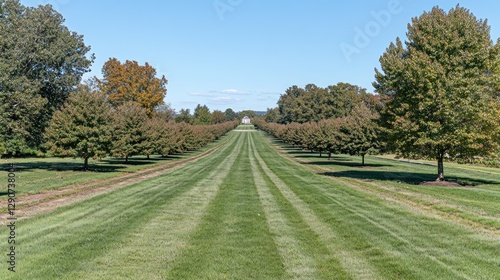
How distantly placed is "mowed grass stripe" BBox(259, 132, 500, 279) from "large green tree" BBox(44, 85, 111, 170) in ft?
70.2

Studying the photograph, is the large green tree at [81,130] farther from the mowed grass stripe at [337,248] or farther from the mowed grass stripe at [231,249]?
the mowed grass stripe at [337,248]

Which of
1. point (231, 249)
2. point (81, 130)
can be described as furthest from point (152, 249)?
point (81, 130)

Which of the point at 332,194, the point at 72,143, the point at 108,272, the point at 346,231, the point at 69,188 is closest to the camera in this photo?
the point at 108,272

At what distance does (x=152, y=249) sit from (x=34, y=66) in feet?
112

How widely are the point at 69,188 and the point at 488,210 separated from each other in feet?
66.3

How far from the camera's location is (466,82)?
23578 mm

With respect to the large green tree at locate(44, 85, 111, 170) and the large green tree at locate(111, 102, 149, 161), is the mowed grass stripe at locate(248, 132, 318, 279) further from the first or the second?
the large green tree at locate(111, 102, 149, 161)

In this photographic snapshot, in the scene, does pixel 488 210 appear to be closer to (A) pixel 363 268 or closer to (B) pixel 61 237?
(A) pixel 363 268

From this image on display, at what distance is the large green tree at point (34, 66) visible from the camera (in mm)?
32719

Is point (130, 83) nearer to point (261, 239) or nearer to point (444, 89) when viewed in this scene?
point (444, 89)

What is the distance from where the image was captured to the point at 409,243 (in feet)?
35.4

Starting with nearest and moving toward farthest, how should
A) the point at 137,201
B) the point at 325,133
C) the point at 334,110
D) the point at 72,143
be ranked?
1. the point at 137,201
2. the point at 72,143
3. the point at 325,133
4. the point at 334,110

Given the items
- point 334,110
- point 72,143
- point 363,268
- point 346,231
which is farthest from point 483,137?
point 334,110

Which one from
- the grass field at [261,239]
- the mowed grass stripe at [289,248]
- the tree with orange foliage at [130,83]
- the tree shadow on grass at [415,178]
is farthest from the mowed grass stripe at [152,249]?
the tree with orange foliage at [130,83]
